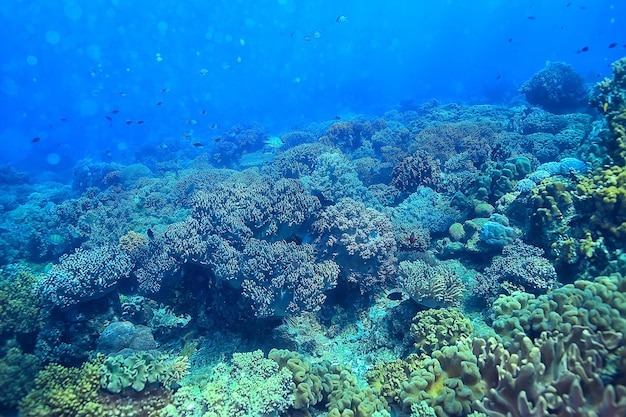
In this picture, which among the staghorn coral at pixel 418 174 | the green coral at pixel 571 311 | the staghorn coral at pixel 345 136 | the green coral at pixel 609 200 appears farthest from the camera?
the staghorn coral at pixel 345 136

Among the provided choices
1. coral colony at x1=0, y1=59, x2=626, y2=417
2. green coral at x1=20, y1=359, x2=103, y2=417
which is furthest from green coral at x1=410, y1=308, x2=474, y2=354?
green coral at x1=20, y1=359, x2=103, y2=417

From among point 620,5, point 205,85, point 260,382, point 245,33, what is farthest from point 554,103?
point 620,5

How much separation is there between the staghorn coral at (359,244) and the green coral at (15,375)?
19.0 ft

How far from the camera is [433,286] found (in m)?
5.85

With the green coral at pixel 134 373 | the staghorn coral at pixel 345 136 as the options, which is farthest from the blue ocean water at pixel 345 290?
the staghorn coral at pixel 345 136

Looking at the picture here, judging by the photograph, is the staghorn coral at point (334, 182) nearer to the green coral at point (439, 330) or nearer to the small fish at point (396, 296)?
the small fish at point (396, 296)

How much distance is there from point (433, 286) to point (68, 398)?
5.70m

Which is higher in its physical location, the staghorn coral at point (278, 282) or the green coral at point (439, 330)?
the staghorn coral at point (278, 282)

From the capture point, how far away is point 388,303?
7004mm

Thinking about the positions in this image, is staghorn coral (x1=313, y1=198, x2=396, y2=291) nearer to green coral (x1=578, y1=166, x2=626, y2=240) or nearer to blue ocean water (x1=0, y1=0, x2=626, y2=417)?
blue ocean water (x1=0, y1=0, x2=626, y2=417)

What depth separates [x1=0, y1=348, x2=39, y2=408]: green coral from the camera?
539 centimetres

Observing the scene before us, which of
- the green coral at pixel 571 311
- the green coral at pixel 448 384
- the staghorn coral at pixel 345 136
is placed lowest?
the green coral at pixel 448 384

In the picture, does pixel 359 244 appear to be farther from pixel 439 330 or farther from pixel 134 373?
pixel 134 373

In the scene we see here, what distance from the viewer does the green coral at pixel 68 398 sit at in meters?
4.20
